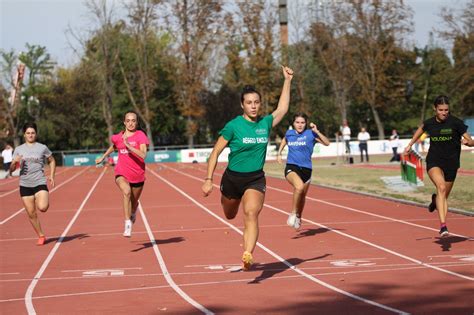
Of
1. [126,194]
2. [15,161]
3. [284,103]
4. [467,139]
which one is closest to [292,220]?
[126,194]

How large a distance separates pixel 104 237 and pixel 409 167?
11.4 m

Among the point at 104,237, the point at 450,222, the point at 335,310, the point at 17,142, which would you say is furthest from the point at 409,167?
the point at 17,142

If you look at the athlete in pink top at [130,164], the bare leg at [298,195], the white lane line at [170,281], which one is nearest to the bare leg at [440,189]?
the bare leg at [298,195]

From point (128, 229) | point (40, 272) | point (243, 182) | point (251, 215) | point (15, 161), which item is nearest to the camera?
point (251, 215)

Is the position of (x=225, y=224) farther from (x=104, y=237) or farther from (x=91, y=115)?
(x=91, y=115)

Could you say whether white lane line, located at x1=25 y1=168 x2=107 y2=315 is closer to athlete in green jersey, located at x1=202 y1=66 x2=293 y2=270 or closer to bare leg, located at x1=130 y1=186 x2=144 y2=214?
bare leg, located at x1=130 y1=186 x2=144 y2=214

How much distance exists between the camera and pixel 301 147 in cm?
1476

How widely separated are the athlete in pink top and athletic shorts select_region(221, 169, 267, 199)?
12.2 feet

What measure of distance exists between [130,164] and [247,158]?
425 centimetres

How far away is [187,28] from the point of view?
2731 inches

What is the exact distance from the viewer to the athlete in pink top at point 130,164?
1316cm

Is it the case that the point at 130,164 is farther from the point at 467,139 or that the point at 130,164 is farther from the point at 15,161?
Result: the point at 467,139

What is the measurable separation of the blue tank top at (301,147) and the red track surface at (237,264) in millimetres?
1213

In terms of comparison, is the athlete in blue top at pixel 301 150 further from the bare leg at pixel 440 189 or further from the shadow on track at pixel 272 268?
the shadow on track at pixel 272 268
